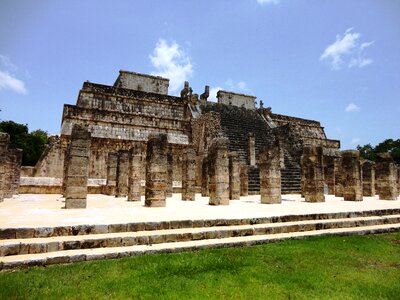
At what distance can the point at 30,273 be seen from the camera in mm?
3658

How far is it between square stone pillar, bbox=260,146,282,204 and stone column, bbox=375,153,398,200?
20.9 ft

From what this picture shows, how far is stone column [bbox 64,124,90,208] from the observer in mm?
8469

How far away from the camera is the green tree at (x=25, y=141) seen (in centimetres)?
3466

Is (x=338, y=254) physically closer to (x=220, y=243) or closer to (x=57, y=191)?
(x=220, y=243)

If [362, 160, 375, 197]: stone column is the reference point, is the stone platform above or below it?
below

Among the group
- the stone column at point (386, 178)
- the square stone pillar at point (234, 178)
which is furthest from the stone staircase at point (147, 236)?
the stone column at point (386, 178)

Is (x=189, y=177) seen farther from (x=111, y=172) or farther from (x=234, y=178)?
(x=111, y=172)

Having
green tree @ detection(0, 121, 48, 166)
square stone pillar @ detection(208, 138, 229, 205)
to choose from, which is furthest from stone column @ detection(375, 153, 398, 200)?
green tree @ detection(0, 121, 48, 166)

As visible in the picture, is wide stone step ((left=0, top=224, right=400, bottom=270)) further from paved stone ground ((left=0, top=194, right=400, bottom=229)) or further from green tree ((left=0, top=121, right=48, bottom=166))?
green tree ((left=0, top=121, right=48, bottom=166))

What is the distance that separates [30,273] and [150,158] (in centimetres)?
650

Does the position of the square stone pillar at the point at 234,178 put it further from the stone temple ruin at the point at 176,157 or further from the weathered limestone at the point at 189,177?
the weathered limestone at the point at 189,177

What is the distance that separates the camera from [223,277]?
12.4 ft

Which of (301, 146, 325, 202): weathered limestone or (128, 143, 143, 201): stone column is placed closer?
(128, 143, 143, 201): stone column

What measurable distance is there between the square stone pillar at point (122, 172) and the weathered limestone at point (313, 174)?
8726mm
